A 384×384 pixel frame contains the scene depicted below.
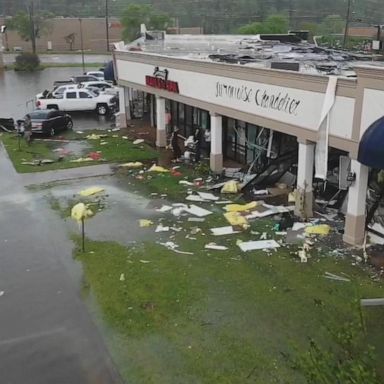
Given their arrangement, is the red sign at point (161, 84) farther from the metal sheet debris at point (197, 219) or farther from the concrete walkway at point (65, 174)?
the metal sheet debris at point (197, 219)

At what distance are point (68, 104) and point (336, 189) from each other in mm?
25262

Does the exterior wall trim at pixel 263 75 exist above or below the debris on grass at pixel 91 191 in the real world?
above

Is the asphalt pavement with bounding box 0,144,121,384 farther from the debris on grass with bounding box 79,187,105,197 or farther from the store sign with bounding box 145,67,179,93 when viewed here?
the store sign with bounding box 145,67,179,93

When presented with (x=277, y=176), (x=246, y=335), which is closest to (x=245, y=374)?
(x=246, y=335)

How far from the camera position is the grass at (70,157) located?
24.8m

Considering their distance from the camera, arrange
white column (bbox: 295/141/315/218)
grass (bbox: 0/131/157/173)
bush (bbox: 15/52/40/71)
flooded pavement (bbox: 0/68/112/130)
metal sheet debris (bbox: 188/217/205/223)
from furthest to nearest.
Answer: bush (bbox: 15/52/40/71) < flooded pavement (bbox: 0/68/112/130) < grass (bbox: 0/131/157/173) < metal sheet debris (bbox: 188/217/205/223) < white column (bbox: 295/141/315/218)

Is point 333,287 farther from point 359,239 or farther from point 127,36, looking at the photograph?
point 127,36

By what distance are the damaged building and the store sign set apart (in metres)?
0.05

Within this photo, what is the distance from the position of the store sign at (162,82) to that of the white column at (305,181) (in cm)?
964

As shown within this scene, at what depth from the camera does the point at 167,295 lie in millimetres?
12203

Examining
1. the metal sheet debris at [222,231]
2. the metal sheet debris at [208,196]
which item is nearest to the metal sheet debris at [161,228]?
the metal sheet debris at [222,231]

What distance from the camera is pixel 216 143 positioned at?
876 inches

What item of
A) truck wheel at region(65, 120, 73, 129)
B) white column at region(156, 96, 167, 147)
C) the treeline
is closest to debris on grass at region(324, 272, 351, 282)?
white column at region(156, 96, 167, 147)

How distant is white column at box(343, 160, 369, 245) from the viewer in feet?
47.6
